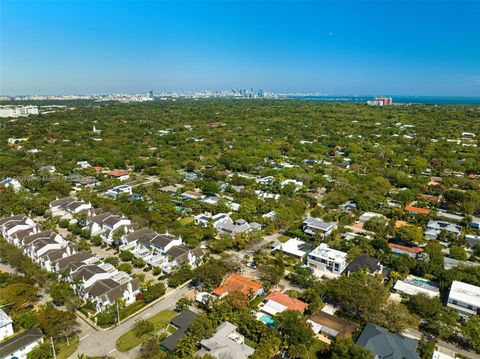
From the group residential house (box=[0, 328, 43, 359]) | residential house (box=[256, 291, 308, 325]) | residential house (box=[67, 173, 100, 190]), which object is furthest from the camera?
residential house (box=[67, 173, 100, 190])

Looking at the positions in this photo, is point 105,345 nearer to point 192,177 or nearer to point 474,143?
point 192,177

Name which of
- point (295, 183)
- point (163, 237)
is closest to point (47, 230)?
point (163, 237)

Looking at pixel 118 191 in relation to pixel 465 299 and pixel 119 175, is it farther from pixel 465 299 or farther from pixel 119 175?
pixel 465 299

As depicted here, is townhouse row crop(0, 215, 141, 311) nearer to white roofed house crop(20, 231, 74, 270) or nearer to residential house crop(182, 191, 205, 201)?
white roofed house crop(20, 231, 74, 270)

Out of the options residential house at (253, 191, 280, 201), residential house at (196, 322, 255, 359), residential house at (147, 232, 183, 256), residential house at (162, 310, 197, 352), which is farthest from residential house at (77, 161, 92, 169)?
residential house at (196, 322, 255, 359)

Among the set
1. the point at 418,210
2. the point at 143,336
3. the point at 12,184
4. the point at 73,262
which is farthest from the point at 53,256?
the point at 418,210

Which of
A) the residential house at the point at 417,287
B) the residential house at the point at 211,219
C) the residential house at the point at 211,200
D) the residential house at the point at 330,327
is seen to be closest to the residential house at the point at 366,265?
the residential house at the point at 417,287

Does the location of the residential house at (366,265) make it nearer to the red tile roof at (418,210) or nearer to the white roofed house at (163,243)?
the white roofed house at (163,243)
